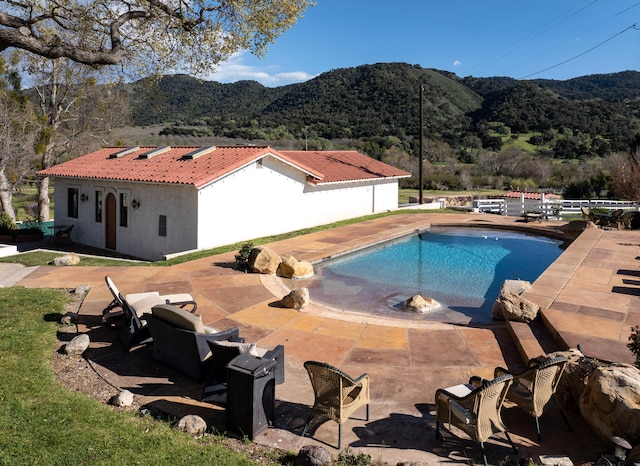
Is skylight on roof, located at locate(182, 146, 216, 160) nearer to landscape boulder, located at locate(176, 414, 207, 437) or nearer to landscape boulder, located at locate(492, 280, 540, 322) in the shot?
landscape boulder, located at locate(492, 280, 540, 322)

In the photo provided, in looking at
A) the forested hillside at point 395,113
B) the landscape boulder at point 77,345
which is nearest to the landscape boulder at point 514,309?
the landscape boulder at point 77,345

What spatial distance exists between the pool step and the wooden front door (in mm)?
15779

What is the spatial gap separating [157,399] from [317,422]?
81.3 inches

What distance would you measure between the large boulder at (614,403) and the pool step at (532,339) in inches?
73.6

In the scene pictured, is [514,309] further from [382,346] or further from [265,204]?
[265,204]

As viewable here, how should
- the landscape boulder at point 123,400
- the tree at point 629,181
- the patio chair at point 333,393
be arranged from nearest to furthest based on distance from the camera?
1. the patio chair at point 333,393
2. the landscape boulder at point 123,400
3. the tree at point 629,181

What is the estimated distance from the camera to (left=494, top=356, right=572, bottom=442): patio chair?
4938 mm

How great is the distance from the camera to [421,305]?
1054 centimetres

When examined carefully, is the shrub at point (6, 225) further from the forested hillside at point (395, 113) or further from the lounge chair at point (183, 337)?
the forested hillside at point (395, 113)

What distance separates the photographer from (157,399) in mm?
5879

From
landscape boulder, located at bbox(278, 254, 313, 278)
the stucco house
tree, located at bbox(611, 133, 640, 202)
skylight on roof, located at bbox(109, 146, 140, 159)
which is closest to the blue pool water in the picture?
landscape boulder, located at bbox(278, 254, 313, 278)

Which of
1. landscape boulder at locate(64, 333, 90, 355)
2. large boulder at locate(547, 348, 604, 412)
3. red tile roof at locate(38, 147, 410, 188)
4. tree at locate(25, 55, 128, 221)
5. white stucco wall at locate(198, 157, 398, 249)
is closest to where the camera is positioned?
large boulder at locate(547, 348, 604, 412)

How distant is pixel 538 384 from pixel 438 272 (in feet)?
31.6

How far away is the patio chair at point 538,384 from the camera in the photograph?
16.2ft
